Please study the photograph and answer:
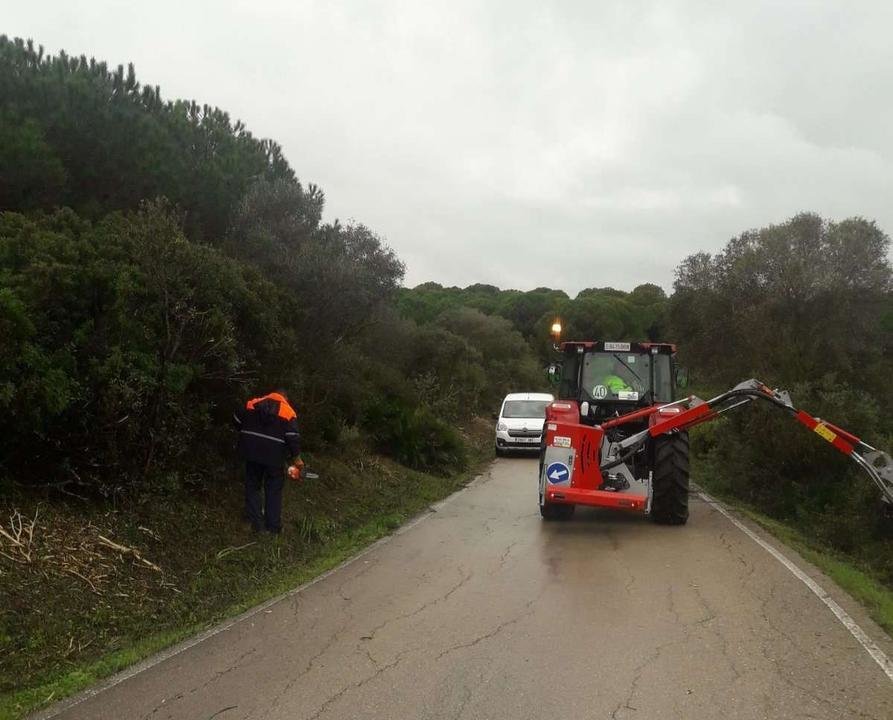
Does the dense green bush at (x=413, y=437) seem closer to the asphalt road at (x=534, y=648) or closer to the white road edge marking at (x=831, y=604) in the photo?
the white road edge marking at (x=831, y=604)

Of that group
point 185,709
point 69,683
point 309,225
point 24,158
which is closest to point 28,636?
point 69,683

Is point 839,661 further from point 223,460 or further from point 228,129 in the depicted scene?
point 228,129

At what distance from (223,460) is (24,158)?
4.82 m

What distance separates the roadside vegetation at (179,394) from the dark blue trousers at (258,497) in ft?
0.68

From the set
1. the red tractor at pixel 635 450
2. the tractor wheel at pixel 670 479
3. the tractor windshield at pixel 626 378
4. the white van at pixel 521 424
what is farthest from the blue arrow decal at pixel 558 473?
the white van at pixel 521 424

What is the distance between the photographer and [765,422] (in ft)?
49.5

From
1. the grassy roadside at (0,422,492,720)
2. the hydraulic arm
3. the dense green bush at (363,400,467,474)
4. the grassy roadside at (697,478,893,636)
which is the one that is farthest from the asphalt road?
the dense green bush at (363,400,467,474)

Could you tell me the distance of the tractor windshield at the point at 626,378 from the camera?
1256cm

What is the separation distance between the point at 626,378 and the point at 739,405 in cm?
283

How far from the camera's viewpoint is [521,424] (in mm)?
22266

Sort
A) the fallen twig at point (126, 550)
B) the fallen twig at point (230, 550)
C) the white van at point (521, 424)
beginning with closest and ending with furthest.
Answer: the fallen twig at point (126, 550)
the fallen twig at point (230, 550)
the white van at point (521, 424)

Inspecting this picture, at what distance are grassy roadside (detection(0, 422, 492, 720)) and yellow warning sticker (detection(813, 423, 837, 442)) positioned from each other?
5606mm

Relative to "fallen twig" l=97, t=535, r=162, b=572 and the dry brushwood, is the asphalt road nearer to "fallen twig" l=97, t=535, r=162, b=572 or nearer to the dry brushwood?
"fallen twig" l=97, t=535, r=162, b=572

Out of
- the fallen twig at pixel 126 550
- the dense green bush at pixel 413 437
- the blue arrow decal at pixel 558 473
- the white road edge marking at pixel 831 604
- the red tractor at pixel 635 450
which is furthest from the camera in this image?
the dense green bush at pixel 413 437
